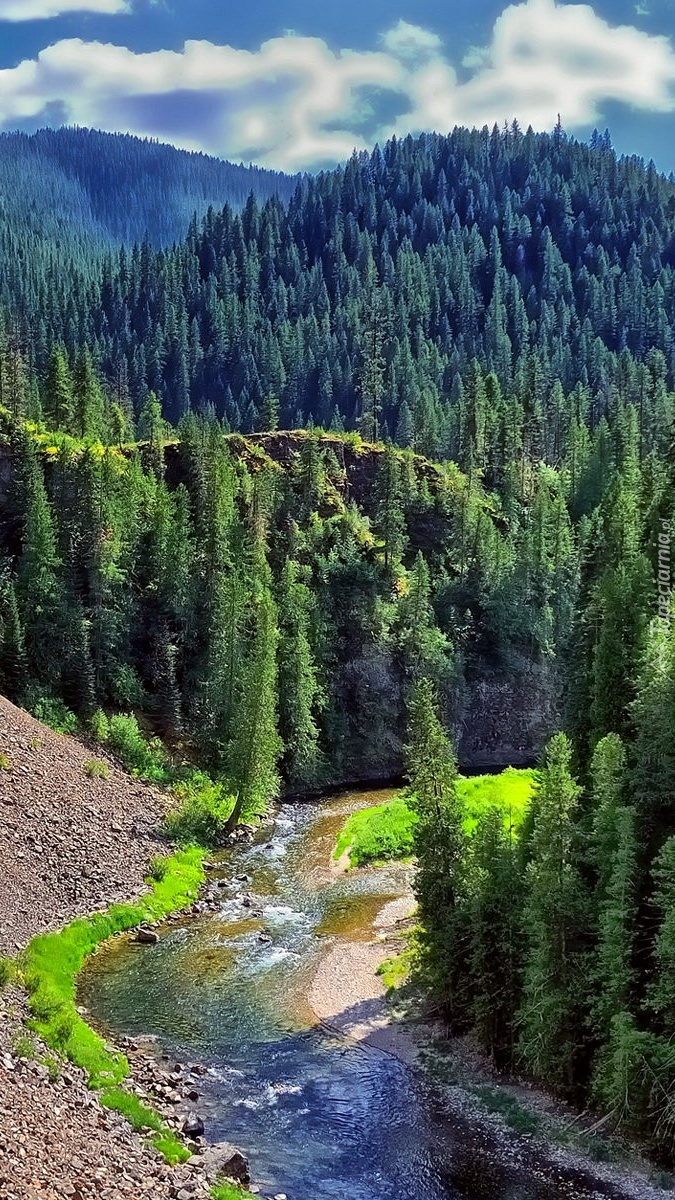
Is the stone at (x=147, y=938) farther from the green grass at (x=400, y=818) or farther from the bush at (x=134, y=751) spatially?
the bush at (x=134, y=751)

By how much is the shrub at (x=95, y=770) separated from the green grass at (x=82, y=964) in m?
9.27

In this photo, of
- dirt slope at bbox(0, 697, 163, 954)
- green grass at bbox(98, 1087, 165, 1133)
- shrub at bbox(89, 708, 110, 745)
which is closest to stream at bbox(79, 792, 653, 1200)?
green grass at bbox(98, 1087, 165, 1133)

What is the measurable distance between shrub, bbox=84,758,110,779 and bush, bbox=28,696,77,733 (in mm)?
7136

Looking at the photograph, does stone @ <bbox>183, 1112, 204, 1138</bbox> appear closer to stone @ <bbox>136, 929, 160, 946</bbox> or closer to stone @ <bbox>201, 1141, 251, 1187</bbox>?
stone @ <bbox>201, 1141, 251, 1187</bbox>

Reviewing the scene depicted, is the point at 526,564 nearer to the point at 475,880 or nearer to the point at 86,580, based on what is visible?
the point at 86,580

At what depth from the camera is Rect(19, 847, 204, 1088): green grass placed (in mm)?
42844

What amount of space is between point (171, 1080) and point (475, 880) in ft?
50.2

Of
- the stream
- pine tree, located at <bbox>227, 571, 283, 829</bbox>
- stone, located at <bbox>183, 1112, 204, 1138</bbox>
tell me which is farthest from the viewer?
pine tree, located at <bbox>227, 571, 283, 829</bbox>

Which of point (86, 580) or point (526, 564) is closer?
point (86, 580)

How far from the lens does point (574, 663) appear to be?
6444 cm

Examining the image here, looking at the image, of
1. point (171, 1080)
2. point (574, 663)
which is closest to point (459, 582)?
point (574, 663)

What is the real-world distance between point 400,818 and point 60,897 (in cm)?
2918

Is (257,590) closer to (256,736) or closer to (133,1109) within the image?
(256,736)

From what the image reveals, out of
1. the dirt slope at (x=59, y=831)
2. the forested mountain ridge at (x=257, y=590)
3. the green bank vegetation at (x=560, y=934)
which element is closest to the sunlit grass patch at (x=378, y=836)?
the forested mountain ridge at (x=257, y=590)
